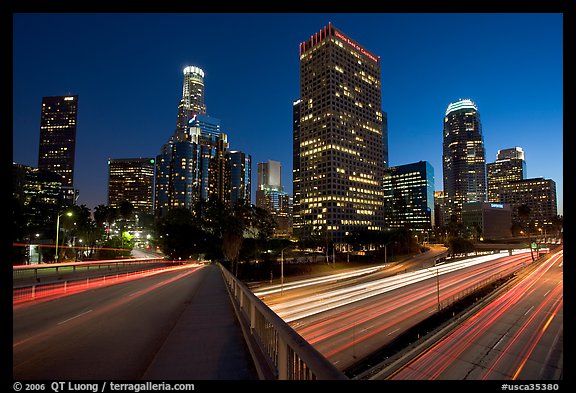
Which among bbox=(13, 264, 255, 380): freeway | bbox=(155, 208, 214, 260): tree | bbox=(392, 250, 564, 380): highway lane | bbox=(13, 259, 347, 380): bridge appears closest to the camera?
→ bbox=(13, 259, 347, 380): bridge

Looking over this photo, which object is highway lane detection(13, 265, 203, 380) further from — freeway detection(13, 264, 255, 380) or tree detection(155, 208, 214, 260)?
tree detection(155, 208, 214, 260)

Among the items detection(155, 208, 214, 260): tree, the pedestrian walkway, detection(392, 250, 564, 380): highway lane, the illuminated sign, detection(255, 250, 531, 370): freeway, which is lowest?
detection(392, 250, 564, 380): highway lane

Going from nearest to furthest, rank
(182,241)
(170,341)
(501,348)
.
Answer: (170,341)
(501,348)
(182,241)

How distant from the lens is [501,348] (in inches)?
992

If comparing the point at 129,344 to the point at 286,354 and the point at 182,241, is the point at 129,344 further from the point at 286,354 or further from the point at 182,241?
the point at 182,241

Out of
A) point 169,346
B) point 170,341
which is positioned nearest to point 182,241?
point 170,341

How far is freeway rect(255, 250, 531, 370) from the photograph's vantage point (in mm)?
23898

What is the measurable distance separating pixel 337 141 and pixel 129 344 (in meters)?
146

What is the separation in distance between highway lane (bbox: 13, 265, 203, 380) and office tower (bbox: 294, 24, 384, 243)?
124579mm

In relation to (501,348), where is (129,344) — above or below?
above

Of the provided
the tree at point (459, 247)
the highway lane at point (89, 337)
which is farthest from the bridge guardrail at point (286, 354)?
the tree at point (459, 247)

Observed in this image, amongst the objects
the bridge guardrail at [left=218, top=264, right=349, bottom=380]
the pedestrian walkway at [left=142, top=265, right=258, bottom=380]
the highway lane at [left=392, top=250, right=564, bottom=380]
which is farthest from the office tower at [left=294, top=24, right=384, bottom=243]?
the bridge guardrail at [left=218, top=264, right=349, bottom=380]
